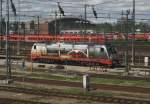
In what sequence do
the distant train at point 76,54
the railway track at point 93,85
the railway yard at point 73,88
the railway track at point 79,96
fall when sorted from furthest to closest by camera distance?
the distant train at point 76,54, the railway track at point 93,85, the railway yard at point 73,88, the railway track at point 79,96

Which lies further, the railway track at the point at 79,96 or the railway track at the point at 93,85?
the railway track at the point at 93,85

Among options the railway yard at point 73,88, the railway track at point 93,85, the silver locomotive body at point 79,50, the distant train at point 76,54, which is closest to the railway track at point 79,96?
the railway yard at point 73,88

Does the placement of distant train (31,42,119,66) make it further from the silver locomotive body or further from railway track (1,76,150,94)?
railway track (1,76,150,94)

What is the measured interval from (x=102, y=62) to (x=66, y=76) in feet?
36.7

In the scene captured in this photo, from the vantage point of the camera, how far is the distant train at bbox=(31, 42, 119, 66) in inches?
1918

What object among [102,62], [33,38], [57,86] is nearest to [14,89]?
[57,86]

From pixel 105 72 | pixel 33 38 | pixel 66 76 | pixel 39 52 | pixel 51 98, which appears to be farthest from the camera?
pixel 33 38

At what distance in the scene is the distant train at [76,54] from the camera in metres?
48.7

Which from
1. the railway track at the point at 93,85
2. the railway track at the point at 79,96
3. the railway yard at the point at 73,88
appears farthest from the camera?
the railway track at the point at 93,85

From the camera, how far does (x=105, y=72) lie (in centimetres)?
4319

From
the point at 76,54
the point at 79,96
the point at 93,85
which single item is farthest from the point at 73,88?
the point at 76,54

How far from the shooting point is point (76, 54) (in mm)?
50688

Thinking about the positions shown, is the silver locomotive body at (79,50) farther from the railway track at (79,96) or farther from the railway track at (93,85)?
the railway track at (79,96)

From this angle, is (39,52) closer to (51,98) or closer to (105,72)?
(105,72)
